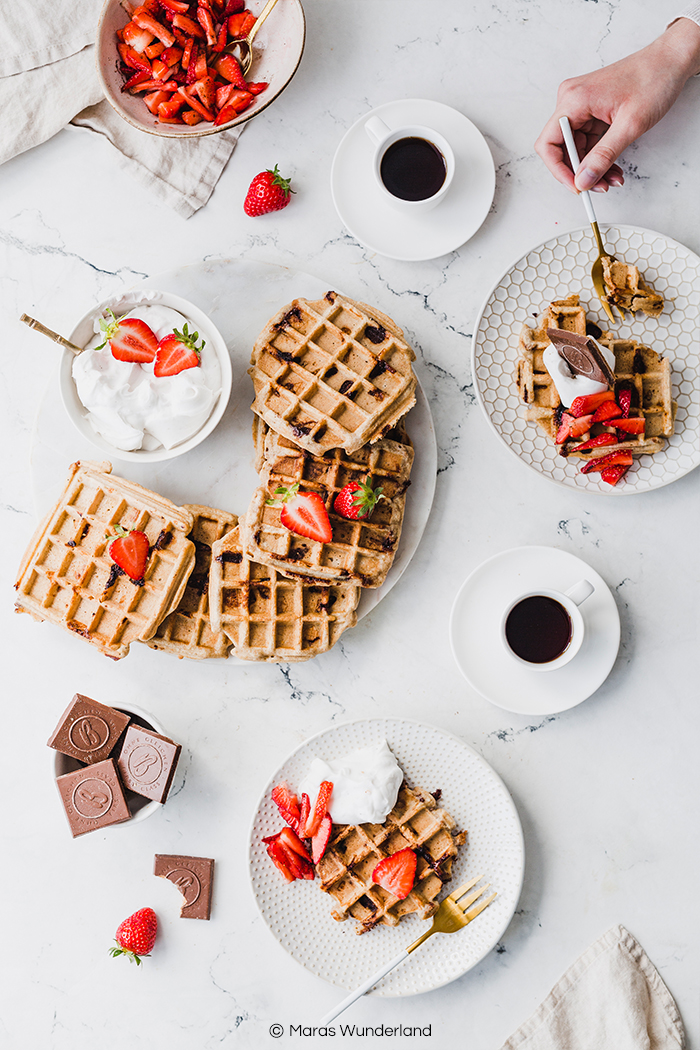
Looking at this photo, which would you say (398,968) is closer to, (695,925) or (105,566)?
(695,925)

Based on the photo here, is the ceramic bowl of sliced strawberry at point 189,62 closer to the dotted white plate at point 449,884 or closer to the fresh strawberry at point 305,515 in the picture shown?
the fresh strawberry at point 305,515

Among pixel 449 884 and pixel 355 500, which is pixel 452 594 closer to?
pixel 355 500

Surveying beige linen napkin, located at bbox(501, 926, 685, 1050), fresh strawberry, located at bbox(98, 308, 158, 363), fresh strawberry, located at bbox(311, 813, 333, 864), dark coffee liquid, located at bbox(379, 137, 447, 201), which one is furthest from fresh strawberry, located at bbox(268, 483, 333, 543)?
beige linen napkin, located at bbox(501, 926, 685, 1050)

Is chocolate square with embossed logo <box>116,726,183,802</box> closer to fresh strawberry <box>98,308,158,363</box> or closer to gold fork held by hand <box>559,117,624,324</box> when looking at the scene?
fresh strawberry <box>98,308,158,363</box>

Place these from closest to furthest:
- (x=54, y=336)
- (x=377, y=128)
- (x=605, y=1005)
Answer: (x=54, y=336) < (x=377, y=128) < (x=605, y=1005)

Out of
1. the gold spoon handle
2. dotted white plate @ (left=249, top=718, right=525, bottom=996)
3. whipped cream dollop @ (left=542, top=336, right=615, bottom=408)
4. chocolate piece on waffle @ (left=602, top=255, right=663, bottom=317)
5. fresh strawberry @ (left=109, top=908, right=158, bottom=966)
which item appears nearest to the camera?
the gold spoon handle

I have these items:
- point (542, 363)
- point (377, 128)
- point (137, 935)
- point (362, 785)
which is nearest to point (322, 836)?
point (362, 785)

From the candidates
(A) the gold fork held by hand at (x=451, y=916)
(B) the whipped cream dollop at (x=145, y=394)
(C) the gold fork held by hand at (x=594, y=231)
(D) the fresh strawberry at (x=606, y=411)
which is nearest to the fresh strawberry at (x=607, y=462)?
(D) the fresh strawberry at (x=606, y=411)
